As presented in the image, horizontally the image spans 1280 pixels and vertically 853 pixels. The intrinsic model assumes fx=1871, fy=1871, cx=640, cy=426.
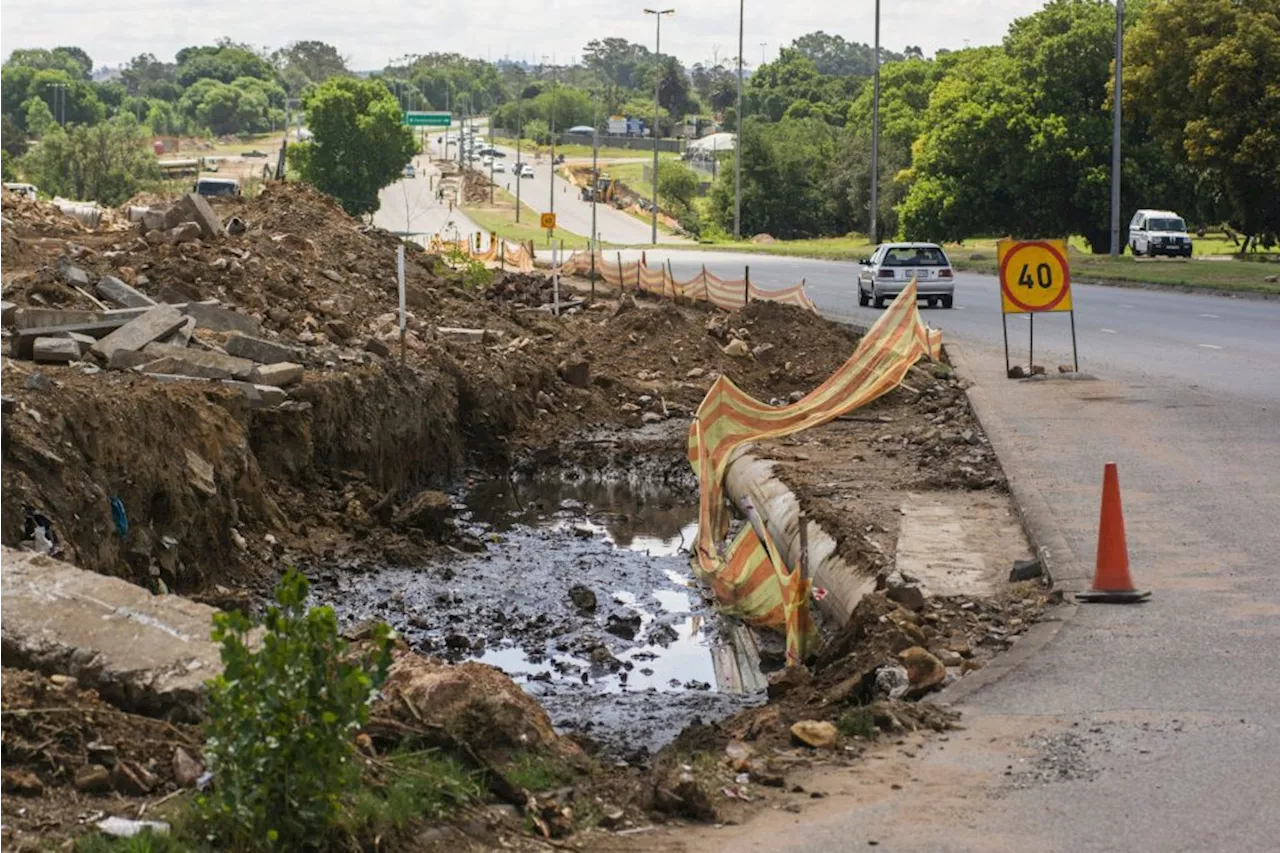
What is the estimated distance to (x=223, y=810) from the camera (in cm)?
658

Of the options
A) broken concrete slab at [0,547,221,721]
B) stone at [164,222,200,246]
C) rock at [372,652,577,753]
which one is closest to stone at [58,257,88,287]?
stone at [164,222,200,246]

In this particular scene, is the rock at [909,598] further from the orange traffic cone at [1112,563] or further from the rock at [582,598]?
the rock at [582,598]

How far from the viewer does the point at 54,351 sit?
18.1 m

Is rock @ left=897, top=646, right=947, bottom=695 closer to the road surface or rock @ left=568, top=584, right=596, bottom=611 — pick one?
the road surface

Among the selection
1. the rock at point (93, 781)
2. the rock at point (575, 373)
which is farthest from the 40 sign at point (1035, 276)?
the rock at point (93, 781)

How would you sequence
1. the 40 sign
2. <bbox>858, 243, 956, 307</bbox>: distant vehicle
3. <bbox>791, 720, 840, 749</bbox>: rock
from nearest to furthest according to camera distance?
<bbox>791, 720, 840, 749</bbox>: rock < the 40 sign < <bbox>858, 243, 956, 307</bbox>: distant vehicle

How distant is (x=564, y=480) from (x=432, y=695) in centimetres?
1529

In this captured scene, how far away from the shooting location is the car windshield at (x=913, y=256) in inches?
1537

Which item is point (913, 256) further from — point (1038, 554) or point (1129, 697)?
point (1129, 697)

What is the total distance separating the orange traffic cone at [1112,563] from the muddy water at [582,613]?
232 centimetres

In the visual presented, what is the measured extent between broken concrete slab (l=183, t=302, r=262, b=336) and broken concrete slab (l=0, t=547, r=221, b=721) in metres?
12.1

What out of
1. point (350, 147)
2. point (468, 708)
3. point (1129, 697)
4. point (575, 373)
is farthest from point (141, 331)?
point (350, 147)

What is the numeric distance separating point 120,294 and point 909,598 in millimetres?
13099

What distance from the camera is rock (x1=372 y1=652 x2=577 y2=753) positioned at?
8.37 m
